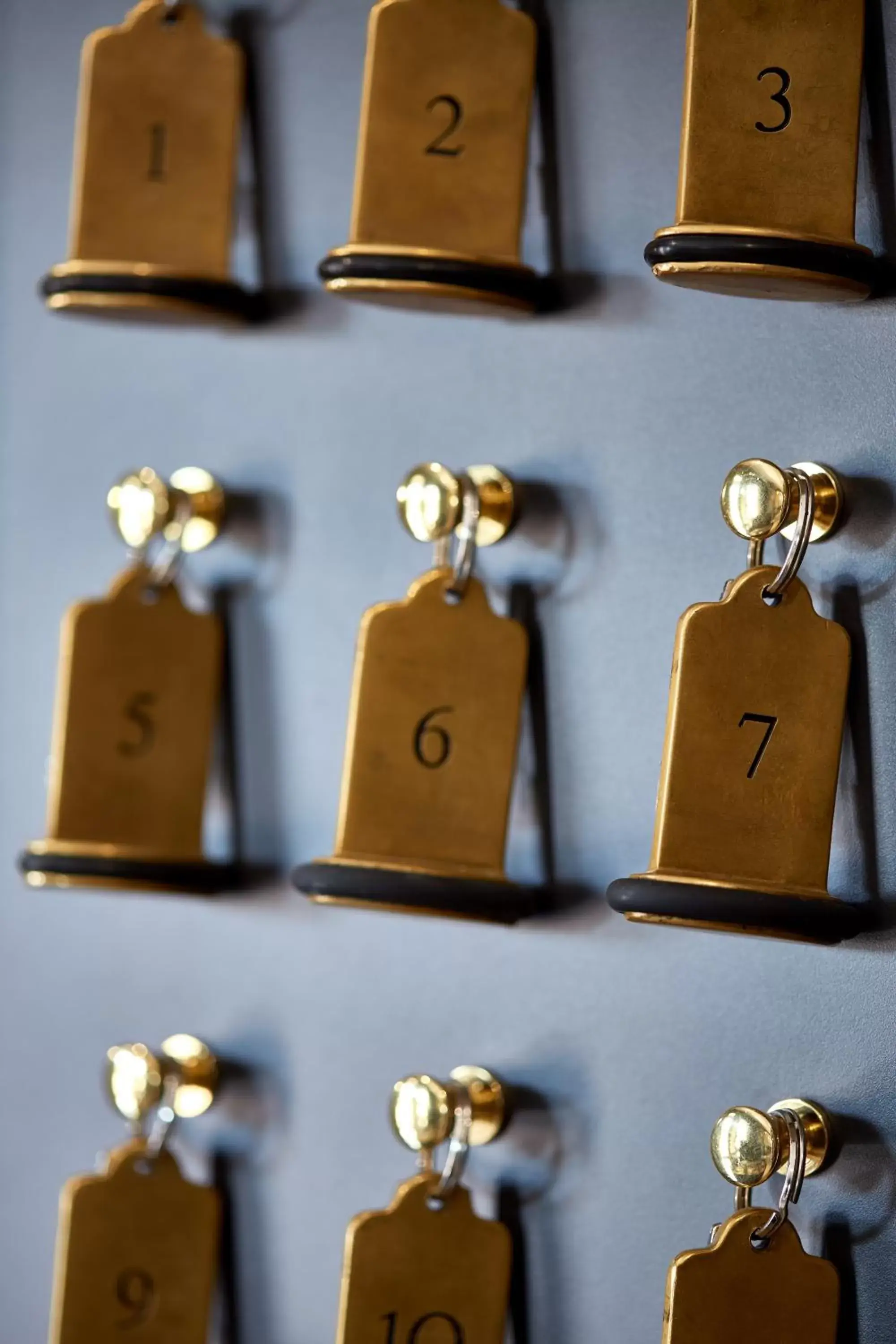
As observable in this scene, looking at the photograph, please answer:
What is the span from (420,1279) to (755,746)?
30cm

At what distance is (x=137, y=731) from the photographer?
3.14ft

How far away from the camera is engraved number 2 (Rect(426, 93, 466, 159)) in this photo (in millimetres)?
843

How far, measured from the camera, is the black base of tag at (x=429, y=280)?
818 millimetres

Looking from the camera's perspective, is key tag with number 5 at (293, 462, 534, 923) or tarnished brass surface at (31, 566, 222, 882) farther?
tarnished brass surface at (31, 566, 222, 882)

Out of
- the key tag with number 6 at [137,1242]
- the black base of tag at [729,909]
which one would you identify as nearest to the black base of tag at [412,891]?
the black base of tag at [729,909]

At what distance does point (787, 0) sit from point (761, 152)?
7 centimetres

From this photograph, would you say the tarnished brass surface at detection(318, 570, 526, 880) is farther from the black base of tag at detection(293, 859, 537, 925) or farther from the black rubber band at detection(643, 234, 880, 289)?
the black rubber band at detection(643, 234, 880, 289)

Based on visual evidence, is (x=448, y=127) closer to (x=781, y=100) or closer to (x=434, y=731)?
(x=781, y=100)

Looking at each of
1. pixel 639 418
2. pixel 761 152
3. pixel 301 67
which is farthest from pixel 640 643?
pixel 301 67

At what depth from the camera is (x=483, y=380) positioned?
35.1 inches

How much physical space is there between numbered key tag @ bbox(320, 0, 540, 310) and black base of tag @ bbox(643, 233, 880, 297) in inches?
4.8

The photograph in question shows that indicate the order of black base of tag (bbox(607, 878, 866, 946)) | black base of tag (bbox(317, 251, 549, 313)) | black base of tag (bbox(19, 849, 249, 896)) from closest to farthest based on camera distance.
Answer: black base of tag (bbox(607, 878, 866, 946)) < black base of tag (bbox(317, 251, 549, 313)) < black base of tag (bbox(19, 849, 249, 896))

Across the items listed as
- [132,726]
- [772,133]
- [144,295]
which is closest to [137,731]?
[132,726]

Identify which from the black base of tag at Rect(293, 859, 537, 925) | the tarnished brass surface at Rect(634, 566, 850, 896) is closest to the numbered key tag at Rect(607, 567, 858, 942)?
the tarnished brass surface at Rect(634, 566, 850, 896)
